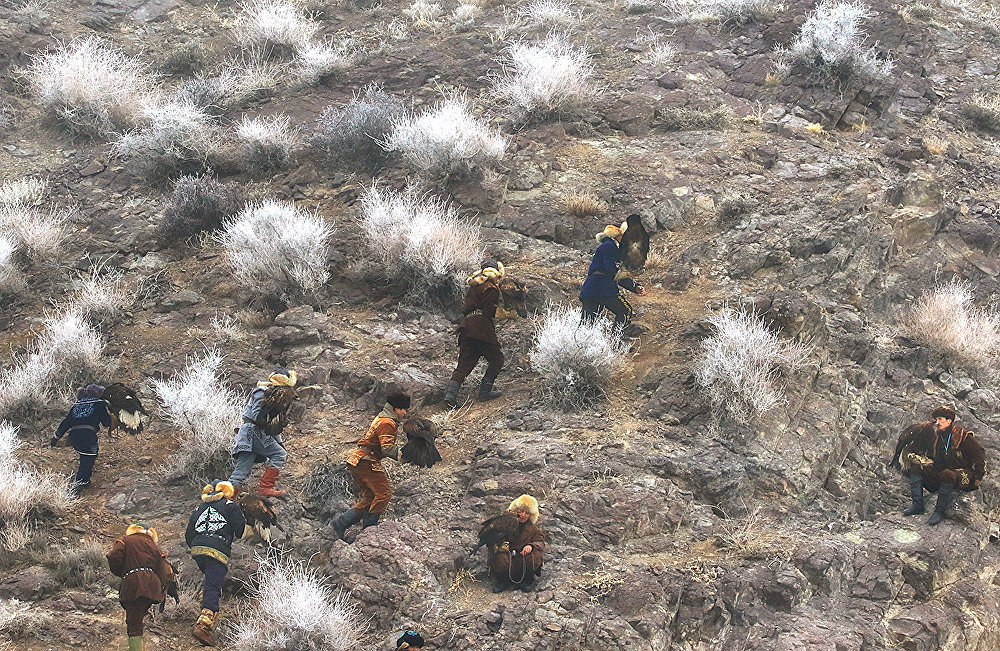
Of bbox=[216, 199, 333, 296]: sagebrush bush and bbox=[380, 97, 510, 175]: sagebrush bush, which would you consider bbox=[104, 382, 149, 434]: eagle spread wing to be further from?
bbox=[380, 97, 510, 175]: sagebrush bush

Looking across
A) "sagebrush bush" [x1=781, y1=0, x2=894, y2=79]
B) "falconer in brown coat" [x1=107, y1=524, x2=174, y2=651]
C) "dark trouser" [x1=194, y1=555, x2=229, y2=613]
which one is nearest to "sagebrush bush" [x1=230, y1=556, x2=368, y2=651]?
"dark trouser" [x1=194, y1=555, x2=229, y2=613]

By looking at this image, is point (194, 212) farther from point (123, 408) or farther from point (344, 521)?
point (344, 521)

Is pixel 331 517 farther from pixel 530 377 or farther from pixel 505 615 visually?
pixel 530 377

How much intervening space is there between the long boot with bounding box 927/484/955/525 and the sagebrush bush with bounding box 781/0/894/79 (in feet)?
28.0

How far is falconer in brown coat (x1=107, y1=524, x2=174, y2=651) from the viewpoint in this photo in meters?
6.06

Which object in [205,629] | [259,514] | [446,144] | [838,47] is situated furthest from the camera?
[838,47]

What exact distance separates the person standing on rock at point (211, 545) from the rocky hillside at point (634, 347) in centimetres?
30

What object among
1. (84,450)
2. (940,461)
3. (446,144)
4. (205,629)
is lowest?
(84,450)

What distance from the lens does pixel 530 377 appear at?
902cm

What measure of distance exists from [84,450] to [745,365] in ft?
20.0

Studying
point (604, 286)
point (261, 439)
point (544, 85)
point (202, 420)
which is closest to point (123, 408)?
point (202, 420)

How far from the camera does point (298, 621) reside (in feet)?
19.7

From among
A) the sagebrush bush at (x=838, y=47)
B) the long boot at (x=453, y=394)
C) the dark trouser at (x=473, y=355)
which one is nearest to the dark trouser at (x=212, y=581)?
the long boot at (x=453, y=394)

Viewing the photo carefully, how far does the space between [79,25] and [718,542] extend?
53.9ft
